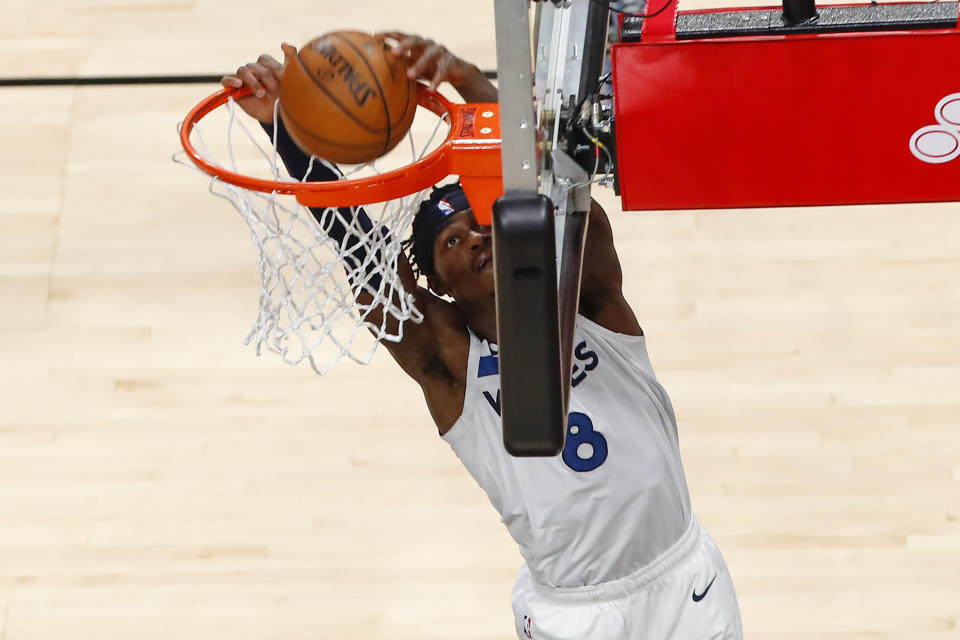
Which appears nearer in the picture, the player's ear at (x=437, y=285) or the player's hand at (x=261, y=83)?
the player's hand at (x=261, y=83)

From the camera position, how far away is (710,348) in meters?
3.67

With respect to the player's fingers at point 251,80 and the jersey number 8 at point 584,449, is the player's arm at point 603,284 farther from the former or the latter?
the player's fingers at point 251,80

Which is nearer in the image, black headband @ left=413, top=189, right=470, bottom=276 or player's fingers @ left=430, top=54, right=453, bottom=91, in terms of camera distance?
player's fingers @ left=430, top=54, right=453, bottom=91

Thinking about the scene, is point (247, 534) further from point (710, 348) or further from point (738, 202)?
point (738, 202)

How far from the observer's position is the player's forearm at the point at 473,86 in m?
2.19

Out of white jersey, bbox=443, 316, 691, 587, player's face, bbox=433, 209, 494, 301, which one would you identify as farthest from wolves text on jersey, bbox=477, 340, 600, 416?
player's face, bbox=433, 209, 494, 301

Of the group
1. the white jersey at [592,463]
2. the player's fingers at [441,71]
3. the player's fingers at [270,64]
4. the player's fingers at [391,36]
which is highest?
the player's fingers at [391,36]

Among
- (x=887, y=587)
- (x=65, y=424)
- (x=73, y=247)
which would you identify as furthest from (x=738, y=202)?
(x=73, y=247)

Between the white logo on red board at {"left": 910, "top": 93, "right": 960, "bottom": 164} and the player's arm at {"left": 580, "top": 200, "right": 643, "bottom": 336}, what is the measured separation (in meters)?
0.68

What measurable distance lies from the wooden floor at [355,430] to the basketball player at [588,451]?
2.33 ft

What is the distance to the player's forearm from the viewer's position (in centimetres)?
219

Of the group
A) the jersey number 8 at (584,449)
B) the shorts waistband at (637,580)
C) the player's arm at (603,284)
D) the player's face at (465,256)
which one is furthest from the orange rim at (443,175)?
the shorts waistband at (637,580)

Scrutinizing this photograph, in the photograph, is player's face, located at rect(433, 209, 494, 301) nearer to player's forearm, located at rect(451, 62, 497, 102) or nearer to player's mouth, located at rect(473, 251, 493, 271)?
player's mouth, located at rect(473, 251, 493, 271)

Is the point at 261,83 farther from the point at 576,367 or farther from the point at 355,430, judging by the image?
the point at 355,430
